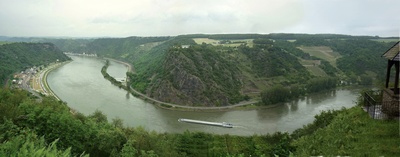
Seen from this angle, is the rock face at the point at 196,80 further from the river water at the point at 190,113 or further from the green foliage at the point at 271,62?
the green foliage at the point at 271,62

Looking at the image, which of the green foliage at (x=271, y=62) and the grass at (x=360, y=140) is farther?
the green foliage at (x=271, y=62)

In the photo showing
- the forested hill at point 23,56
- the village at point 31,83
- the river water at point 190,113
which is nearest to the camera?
the river water at point 190,113

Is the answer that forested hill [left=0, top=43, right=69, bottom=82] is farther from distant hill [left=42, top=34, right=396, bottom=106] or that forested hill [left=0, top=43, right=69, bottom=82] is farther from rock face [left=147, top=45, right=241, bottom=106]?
rock face [left=147, top=45, right=241, bottom=106]

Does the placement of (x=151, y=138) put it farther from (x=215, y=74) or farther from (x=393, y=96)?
(x=215, y=74)

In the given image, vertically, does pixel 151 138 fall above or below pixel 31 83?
above

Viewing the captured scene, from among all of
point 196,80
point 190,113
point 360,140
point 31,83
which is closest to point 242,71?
point 196,80

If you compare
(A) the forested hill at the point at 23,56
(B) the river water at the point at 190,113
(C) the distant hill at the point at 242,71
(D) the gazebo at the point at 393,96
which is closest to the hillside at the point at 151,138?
(D) the gazebo at the point at 393,96
